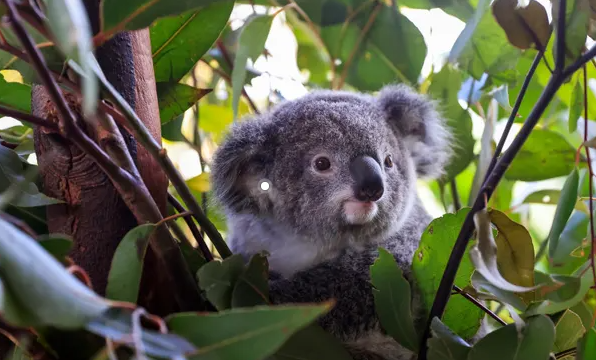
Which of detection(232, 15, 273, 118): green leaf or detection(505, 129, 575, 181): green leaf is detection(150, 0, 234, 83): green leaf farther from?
detection(505, 129, 575, 181): green leaf

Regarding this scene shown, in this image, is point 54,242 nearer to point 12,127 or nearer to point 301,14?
point 12,127

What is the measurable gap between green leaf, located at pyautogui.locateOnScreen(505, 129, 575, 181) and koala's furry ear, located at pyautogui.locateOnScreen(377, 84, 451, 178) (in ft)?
0.90

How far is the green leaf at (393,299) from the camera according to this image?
1143 mm

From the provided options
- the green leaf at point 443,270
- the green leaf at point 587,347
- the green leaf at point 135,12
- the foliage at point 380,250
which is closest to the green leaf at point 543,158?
the foliage at point 380,250

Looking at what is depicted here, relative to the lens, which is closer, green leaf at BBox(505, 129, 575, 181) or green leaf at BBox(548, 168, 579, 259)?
green leaf at BBox(548, 168, 579, 259)

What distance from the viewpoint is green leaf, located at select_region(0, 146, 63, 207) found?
3.73 ft

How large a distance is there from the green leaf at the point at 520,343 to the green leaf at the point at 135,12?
2.58 ft

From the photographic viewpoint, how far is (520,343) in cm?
104

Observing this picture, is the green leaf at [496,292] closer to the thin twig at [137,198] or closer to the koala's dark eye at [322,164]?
the thin twig at [137,198]

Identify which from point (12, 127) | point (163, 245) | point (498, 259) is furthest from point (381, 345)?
point (12, 127)

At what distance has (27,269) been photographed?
0.66 metres


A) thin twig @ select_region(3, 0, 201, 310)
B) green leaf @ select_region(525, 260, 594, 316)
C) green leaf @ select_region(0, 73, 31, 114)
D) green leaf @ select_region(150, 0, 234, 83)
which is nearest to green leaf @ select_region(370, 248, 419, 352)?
green leaf @ select_region(525, 260, 594, 316)

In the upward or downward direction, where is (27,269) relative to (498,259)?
upward

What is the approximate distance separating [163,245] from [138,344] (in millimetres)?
463
